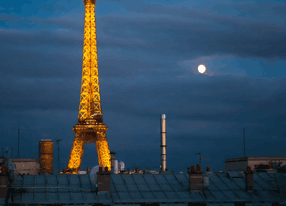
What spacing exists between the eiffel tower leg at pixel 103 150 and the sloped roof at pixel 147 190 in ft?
264

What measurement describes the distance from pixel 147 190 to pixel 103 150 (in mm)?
85042

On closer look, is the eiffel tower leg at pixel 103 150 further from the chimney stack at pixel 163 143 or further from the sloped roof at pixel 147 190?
the sloped roof at pixel 147 190

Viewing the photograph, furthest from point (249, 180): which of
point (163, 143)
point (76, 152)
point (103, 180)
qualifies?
point (76, 152)

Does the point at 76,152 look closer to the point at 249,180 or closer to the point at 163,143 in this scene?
the point at 163,143

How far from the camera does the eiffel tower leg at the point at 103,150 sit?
125062 millimetres

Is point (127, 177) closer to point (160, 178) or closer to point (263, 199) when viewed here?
point (160, 178)

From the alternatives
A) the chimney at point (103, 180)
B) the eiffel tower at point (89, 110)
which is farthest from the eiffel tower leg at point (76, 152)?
the chimney at point (103, 180)

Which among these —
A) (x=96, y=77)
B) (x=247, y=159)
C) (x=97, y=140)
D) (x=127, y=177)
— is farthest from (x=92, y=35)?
(x=127, y=177)

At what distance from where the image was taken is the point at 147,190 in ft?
137

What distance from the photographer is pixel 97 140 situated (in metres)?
128

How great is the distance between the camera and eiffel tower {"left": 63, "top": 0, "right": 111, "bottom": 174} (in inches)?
4914

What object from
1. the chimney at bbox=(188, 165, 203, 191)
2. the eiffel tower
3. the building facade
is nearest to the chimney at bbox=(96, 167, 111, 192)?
the chimney at bbox=(188, 165, 203, 191)

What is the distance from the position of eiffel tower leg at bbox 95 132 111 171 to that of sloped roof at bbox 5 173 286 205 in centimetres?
8049

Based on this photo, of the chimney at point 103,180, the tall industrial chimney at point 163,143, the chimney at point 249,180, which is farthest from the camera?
the tall industrial chimney at point 163,143
